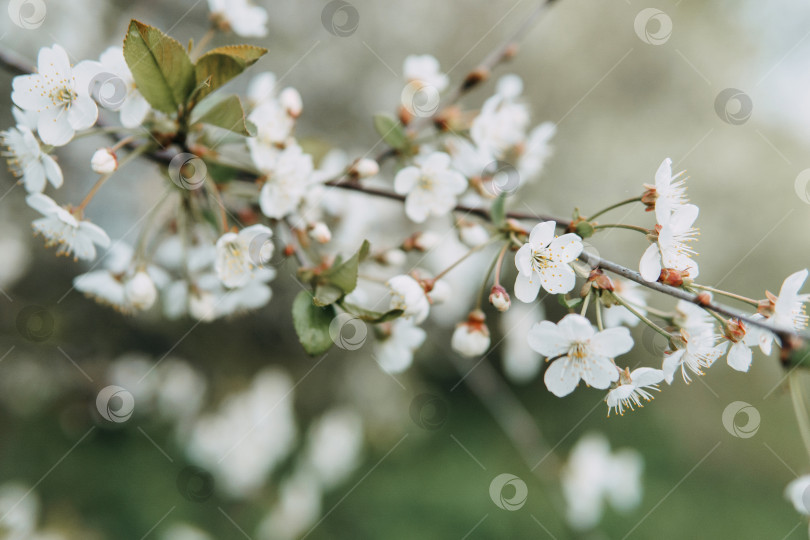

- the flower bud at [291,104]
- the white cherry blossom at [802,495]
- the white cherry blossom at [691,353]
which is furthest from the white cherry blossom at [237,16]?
the white cherry blossom at [802,495]

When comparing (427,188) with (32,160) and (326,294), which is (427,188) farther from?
(32,160)

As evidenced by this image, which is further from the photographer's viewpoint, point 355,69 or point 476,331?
point 355,69

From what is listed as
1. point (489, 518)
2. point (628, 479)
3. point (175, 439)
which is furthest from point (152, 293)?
point (628, 479)

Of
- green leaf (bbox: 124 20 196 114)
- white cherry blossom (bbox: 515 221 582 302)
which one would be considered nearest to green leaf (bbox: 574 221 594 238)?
white cherry blossom (bbox: 515 221 582 302)

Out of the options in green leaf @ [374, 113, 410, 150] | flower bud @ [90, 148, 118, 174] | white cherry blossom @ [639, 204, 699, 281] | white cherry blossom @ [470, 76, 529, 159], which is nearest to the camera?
white cherry blossom @ [639, 204, 699, 281]

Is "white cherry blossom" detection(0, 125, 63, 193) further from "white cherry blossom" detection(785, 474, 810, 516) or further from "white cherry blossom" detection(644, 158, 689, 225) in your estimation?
"white cherry blossom" detection(785, 474, 810, 516)

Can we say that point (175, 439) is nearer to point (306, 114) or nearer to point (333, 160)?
point (333, 160)
